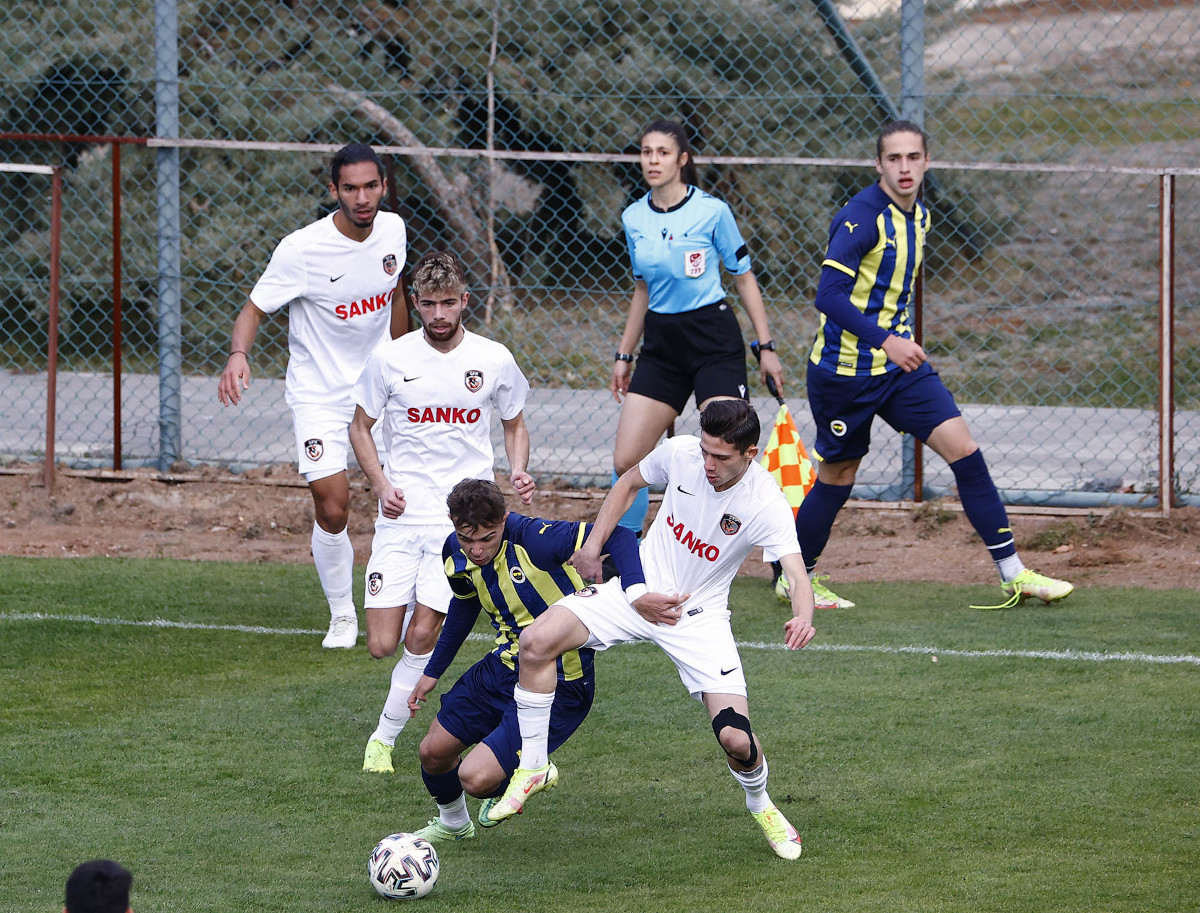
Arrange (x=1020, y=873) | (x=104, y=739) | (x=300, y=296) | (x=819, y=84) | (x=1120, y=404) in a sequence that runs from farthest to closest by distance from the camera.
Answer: (x=819, y=84) < (x=1120, y=404) < (x=300, y=296) < (x=104, y=739) < (x=1020, y=873)

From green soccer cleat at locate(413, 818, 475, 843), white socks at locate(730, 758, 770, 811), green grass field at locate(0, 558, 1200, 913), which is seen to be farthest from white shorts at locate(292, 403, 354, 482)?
white socks at locate(730, 758, 770, 811)

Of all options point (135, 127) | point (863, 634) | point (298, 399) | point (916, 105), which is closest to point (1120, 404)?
point (916, 105)

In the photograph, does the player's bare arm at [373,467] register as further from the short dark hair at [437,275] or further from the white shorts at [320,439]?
the white shorts at [320,439]

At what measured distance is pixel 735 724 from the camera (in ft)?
12.8

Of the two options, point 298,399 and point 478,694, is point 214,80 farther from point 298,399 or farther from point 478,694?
point 478,694

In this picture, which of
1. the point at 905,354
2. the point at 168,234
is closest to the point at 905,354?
the point at 905,354

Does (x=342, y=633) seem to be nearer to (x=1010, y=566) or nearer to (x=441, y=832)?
(x=441, y=832)

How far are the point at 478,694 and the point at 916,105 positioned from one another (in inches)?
194

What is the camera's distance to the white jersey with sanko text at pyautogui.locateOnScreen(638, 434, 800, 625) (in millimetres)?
4172

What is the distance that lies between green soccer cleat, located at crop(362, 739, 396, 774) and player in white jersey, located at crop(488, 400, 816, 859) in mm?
853

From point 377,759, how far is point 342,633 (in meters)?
1.45

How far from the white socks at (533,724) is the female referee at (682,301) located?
9.07 ft

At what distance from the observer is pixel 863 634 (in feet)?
19.9

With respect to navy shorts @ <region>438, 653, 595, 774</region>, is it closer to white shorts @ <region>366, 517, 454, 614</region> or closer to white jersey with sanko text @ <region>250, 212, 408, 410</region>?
white shorts @ <region>366, 517, 454, 614</region>
